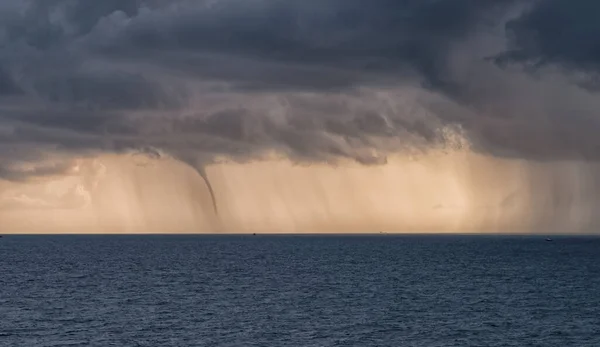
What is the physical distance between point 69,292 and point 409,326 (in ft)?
215

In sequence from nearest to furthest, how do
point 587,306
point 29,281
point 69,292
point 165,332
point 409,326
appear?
point 165,332 → point 409,326 → point 587,306 → point 69,292 → point 29,281

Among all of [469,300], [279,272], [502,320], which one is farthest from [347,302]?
[279,272]

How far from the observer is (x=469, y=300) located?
13112 cm

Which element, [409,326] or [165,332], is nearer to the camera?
[165,332]

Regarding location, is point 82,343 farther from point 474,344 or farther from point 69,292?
point 69,292

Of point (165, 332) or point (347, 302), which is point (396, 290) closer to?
point (347, 302)

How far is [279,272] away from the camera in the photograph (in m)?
198

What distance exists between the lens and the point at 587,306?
123625 millimetres

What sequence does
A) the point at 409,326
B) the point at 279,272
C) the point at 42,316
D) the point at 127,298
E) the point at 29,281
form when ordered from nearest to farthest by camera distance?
the point at 409,326, the point at 42,316, the point at 127,298, the point at 29,281, the point at 279,272

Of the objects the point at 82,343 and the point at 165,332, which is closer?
the point at 82,343

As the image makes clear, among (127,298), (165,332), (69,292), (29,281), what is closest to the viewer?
(165,332)

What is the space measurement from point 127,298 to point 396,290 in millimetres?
46843

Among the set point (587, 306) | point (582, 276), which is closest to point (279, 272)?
point (582, 276)

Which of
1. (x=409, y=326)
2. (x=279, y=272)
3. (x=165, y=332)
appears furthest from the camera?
(x=279, y=272)
